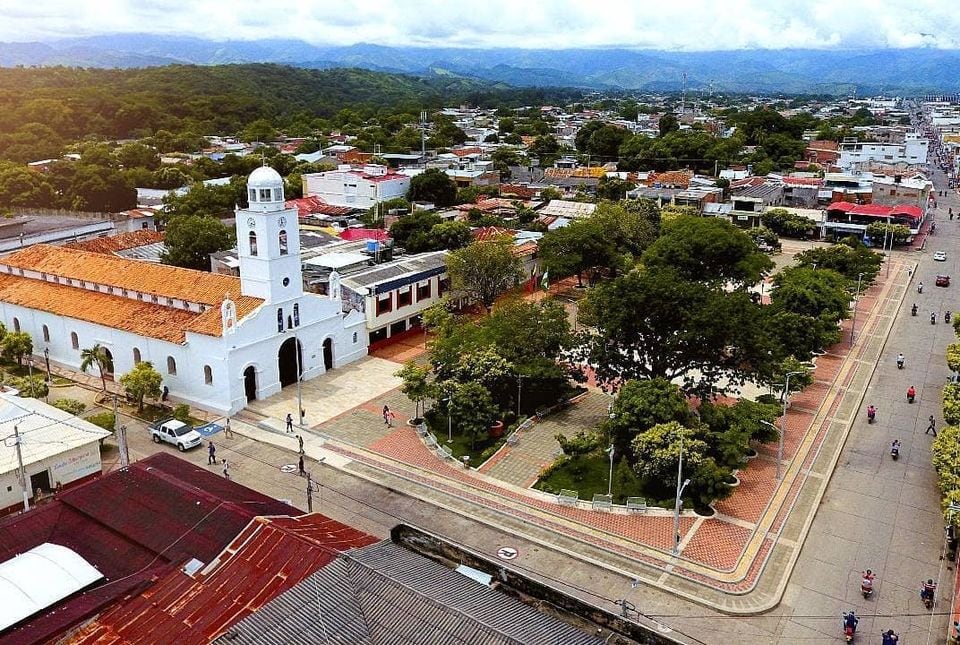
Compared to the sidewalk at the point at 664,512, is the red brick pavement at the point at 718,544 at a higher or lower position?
higher

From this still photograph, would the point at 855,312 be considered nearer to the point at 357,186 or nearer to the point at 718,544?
the point at 718,544

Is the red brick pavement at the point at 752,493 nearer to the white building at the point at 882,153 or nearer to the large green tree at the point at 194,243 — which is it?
the large green tree at the point at 194,243

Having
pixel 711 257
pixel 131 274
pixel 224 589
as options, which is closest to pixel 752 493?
pixel 224 589

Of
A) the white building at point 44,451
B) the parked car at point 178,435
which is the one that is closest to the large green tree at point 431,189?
the parked car at point 178,435

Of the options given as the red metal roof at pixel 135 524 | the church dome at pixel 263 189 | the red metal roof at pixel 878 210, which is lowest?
the red metal roof at pixel 878 210

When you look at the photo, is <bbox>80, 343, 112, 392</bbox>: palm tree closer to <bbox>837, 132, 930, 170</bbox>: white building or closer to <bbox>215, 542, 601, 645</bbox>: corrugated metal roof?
<bbox>215, 542, 601, 645</bbox>: corrugated metal roof

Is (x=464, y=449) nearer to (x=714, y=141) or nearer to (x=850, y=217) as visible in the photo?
(x=850, y=217)
